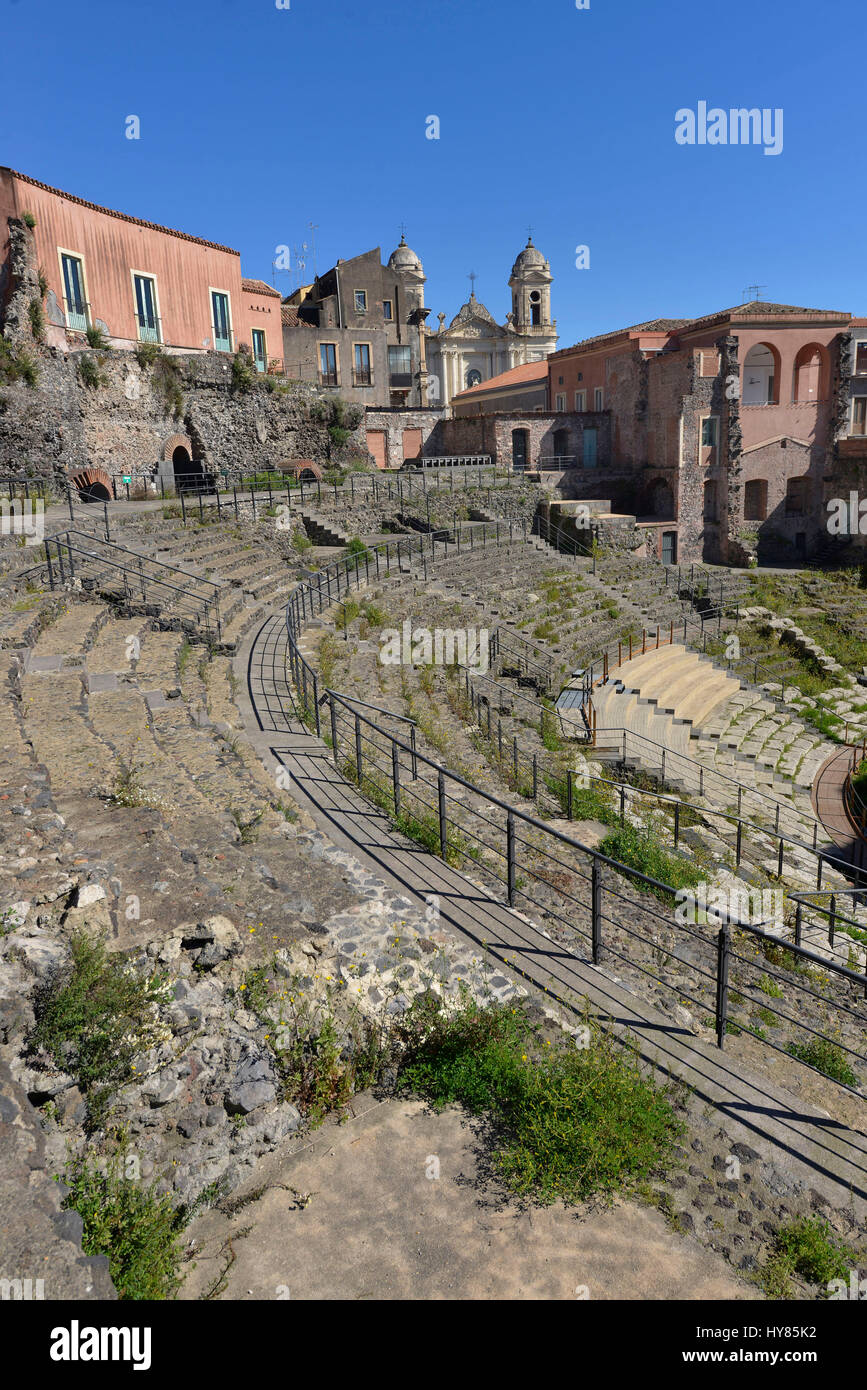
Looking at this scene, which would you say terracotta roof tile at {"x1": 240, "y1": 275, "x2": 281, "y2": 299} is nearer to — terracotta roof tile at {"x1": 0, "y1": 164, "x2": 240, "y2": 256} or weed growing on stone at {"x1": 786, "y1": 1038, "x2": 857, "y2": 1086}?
terracotta roof tile at {"x1": 0, "y1": 164, "x2": 240, "y2": 256}

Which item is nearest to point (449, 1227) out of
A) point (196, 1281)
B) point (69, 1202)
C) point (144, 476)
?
point (196, 1281)

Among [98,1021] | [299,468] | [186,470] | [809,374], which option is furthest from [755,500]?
[98,1021]

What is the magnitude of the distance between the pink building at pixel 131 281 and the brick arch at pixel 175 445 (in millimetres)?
3353

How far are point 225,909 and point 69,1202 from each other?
2399mm

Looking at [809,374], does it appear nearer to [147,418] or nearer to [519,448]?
[519,448]

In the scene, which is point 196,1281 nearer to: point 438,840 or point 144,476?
point 438,840

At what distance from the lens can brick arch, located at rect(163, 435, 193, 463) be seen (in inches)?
1057

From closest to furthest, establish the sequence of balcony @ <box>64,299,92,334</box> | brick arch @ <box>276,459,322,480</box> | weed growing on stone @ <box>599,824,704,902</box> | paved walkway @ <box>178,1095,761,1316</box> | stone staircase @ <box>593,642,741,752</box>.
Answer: paved walkway @ <box>178,1095,761,1316</box> → weed growing on stone @ <box>599,824,704,902</box> → stone staircase @ <box>593,642,741,752</box> → balcony @ <box>64,299,92,334</box> → brick arch @ <box>276,459,322,480</box>

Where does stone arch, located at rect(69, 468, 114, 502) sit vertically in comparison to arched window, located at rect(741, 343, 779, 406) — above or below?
below

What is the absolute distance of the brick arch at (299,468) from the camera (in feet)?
97.9

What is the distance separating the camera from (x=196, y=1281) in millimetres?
3986

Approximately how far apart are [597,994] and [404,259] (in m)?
66.6

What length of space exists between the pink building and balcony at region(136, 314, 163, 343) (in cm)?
3

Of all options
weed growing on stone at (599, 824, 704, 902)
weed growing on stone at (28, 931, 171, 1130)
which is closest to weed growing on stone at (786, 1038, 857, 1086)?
weed growing on stone at (599, 824, 704, 902)
